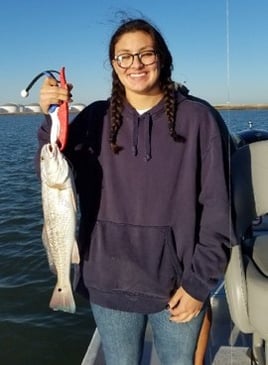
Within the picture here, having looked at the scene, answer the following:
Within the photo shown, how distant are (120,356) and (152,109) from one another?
53.4 inches

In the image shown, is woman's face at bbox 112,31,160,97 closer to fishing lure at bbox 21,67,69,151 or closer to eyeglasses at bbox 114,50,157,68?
eyeglasses at bbox 114,50,157,68

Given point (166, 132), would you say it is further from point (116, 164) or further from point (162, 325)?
point (162, 325)

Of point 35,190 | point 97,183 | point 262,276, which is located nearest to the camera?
point 97,183

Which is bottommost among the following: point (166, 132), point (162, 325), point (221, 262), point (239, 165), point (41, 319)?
point (41, 319)

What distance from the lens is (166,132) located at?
7.48 ft

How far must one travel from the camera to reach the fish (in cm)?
224

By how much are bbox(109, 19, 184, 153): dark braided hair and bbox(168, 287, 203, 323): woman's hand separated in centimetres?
80

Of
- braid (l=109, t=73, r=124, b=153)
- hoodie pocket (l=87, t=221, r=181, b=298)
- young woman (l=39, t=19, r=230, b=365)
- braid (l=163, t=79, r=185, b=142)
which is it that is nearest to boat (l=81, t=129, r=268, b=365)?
young woman (l=39, t=19, r=230, b=365)

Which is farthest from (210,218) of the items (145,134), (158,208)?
(145,134)

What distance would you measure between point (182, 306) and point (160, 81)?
45.6 inches

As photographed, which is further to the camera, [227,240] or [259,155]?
[259,155]

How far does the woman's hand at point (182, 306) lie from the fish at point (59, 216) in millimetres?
551

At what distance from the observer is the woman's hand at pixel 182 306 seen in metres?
2.29

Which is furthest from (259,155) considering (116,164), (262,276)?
(116,164)
